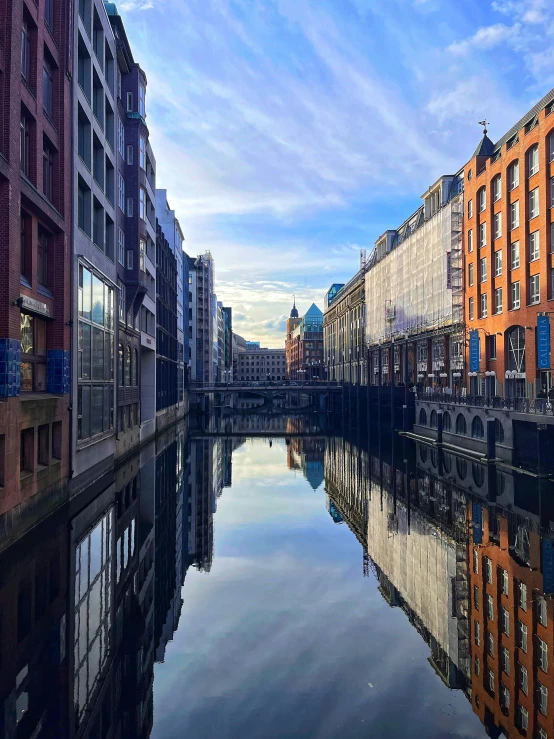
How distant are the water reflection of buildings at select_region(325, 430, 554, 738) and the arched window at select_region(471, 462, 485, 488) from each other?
0.12 m

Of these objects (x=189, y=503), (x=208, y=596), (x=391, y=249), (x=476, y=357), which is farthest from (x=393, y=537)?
(x=391, y=249)

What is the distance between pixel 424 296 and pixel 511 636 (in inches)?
2304

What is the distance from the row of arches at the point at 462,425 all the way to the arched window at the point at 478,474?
241 centimetres

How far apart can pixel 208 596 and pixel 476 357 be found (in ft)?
136

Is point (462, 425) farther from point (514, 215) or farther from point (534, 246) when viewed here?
point (514, 215)

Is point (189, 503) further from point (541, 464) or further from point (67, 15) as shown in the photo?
point (67, 15)

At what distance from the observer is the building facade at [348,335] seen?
11050 centimetres

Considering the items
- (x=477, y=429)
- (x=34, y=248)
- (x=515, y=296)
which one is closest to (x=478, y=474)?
(x=477, y=429)

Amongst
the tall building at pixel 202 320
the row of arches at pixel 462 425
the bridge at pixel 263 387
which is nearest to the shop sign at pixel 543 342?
the row of arches at pixel 462 425

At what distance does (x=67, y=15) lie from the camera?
29188 mm

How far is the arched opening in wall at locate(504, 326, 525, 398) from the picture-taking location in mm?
46000

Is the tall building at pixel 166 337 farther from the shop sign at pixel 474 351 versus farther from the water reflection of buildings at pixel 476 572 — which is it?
the water reflection of buildings at pixel 476 572

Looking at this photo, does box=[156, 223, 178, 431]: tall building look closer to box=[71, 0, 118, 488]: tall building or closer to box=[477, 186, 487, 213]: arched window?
box=[71, 0, 118, 488]: tall building

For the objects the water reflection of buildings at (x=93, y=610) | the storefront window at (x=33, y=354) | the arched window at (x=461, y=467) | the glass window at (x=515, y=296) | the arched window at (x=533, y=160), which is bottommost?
the arched window at (x=461, y=467)
